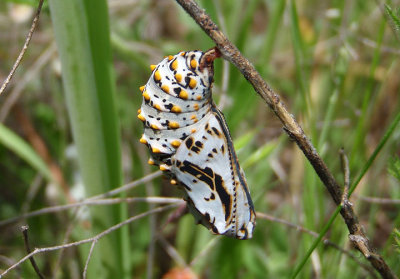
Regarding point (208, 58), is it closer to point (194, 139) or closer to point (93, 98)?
point (194, 139)

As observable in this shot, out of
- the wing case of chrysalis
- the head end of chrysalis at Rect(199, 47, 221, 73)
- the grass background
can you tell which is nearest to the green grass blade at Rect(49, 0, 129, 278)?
the grass background

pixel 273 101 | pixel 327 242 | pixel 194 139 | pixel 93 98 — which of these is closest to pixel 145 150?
pixel 93 98

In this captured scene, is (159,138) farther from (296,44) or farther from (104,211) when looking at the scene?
(296,44)

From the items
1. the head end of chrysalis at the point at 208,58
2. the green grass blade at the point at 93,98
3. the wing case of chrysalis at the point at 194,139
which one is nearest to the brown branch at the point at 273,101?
the head end of chrysalis at the point at 208,58

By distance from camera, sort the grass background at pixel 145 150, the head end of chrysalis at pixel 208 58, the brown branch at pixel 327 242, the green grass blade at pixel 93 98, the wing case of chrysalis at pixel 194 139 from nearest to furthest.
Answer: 1. the head end of chrysalis at pixel 208 58
2. the wing case of chrysalis at pixel 194 139
3. the brown branch at pixel 327 242
4. the green grass blade at pixel 93 98
5. the grass background at pixel 145 150

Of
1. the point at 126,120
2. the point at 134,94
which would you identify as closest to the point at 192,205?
the point at 126,120

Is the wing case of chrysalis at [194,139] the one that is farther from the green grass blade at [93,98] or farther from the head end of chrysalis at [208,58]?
the green grass blade at [93,98]

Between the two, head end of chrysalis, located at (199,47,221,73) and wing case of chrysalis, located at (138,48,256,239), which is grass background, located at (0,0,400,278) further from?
head end of chrysalis, located at (199,47,221,73)
